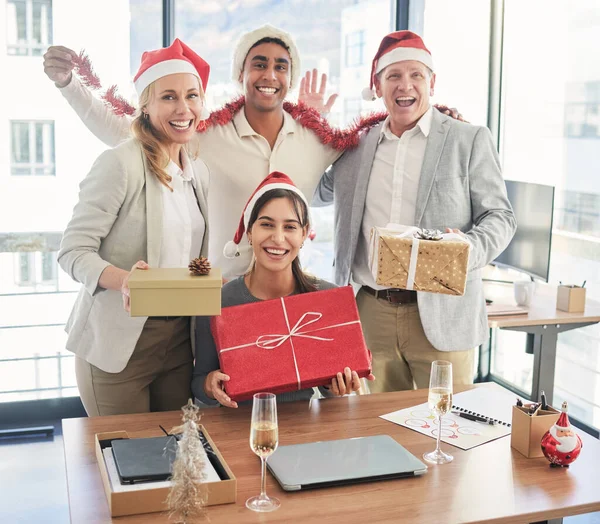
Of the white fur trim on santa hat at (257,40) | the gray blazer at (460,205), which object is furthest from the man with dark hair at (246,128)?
the gray blazer at (460,205)

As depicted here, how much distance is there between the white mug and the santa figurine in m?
1.81

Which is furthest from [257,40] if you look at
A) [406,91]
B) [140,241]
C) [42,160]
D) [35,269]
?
[35,269]

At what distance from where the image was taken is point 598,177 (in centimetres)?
377

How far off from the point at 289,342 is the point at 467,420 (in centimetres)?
54

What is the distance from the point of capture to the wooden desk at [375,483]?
1543mm

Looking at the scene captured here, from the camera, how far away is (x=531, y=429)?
5.96ft

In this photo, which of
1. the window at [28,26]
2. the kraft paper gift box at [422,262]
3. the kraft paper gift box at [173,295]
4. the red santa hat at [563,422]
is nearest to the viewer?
the red santa hat at [563,422]

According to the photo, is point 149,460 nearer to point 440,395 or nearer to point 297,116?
point 440,395

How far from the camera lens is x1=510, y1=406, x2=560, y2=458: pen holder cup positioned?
1.82 meters

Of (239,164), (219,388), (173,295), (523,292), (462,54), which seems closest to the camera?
(173,295)

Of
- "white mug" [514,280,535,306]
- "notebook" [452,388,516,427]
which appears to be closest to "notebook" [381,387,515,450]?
"notebook" [452,388,516,427]

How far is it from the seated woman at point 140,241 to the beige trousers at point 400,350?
2.36ft

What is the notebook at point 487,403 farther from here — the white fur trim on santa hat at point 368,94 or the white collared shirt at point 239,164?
the white fur trim on santa hat at point 368,94

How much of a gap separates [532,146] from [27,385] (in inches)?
132
